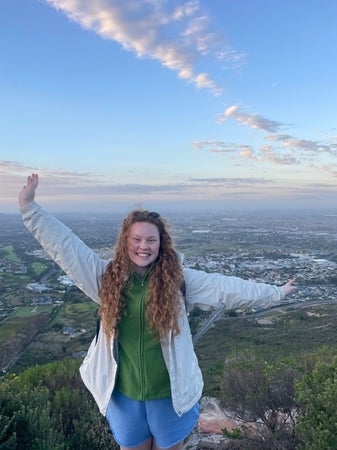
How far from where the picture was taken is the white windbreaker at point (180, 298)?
205 centimetres

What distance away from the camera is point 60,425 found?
12.5 ft

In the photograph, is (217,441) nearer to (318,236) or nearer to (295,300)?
(295,300)

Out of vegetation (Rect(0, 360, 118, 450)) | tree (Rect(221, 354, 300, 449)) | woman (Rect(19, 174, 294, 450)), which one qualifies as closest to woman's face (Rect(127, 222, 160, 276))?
woman (Rect(19, 174, 294, 450))

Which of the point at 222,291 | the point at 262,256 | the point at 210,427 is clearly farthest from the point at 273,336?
the point at 262,256

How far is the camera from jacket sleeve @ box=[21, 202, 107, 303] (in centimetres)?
203

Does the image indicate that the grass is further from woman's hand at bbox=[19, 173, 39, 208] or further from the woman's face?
woman's hand at bbox=[19, 173, 39, 208]

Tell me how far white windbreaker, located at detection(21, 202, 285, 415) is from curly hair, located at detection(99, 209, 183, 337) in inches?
2.6

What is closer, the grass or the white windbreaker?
the white windbreaker

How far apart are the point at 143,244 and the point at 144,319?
0.37m

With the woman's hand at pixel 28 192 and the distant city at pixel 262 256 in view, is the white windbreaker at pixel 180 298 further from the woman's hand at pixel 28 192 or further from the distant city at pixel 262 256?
the distant city at pixel 262 256

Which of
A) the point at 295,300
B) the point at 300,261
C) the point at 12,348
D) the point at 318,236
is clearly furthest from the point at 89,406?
the point at 318,236

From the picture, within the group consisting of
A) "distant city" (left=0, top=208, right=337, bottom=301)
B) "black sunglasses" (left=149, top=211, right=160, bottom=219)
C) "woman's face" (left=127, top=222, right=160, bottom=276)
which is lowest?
"distant city" (left=0, top=208, right=337, bottom=301)

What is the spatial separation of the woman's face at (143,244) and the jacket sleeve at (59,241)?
201 mm

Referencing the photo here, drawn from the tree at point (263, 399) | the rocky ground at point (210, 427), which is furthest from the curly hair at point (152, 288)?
the rocky ground at point (210, 427)
